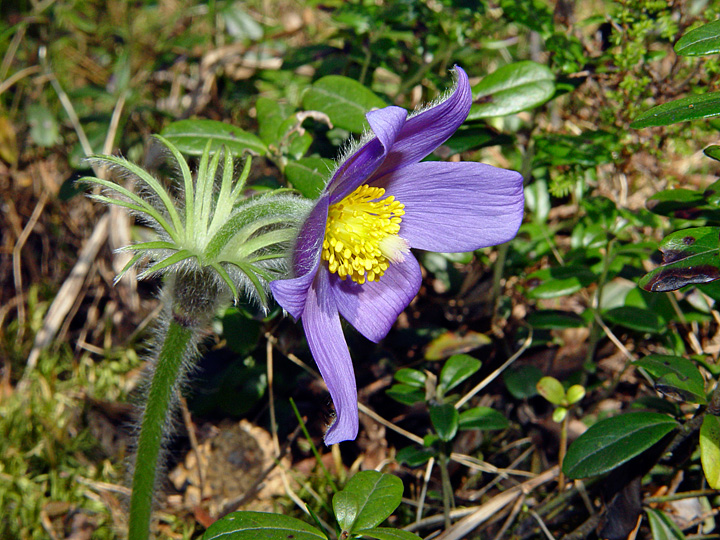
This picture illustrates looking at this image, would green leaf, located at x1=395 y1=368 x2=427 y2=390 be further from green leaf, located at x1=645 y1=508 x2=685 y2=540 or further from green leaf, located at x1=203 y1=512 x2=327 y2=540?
green leaf, located at x1=645 y1=508 x2=685 y2=540

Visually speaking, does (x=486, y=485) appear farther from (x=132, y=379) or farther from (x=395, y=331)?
(x=132, y=379)

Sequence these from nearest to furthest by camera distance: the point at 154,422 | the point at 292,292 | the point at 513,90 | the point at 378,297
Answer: the point at 292,292 < the point at 154,422 < the point at 378,297 < the point at 513,90

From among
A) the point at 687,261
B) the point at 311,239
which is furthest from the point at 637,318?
the point at 311,239

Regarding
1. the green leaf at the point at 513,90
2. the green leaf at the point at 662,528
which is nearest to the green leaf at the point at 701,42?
the green leaf at the point at 513,90

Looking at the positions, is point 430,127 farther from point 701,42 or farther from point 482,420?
point 482,420

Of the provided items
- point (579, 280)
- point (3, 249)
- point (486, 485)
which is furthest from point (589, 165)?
point (3, 249)

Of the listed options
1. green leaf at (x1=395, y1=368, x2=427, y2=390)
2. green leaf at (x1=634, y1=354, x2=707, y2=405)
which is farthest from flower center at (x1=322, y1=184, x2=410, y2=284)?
green leaf at (x1=634, y1=354, x2=707, y2=405)
